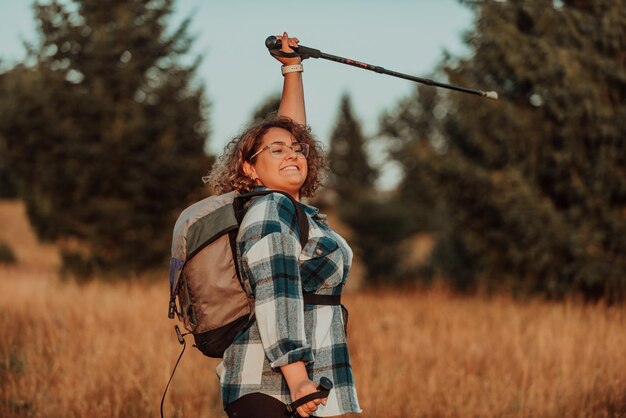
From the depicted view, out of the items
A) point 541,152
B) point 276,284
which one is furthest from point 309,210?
point 541,152

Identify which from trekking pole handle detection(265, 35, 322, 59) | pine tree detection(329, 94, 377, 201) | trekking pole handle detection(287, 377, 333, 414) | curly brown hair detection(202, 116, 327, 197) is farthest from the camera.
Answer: pine tree detection(329, 94, 377, 201)

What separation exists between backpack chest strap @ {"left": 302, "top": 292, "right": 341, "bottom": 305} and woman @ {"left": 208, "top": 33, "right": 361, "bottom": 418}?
Answer: 14 mm

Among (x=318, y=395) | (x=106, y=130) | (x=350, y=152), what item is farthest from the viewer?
(x=350, y=152)

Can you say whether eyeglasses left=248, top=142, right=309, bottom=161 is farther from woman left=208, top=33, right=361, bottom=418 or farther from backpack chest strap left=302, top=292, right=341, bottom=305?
backpack chest strap left=302, top=292, right=341, bottom=305

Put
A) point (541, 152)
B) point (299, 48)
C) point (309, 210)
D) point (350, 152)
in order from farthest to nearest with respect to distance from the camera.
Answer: point (350, 152) < point (541, 152) < point (299, 48) < point (309, 210)

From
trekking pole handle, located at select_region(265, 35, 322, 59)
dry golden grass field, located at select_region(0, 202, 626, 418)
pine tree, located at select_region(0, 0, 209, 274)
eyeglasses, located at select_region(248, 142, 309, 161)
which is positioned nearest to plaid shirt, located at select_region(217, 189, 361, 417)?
eyeglasses, located at select_region(248, 142, 309, 161)

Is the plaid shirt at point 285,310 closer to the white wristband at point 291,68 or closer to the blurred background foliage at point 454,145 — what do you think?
the white wristband at point 291,68

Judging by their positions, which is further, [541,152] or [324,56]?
Answer: [541,152]

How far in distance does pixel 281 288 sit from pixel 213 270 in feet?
0.83

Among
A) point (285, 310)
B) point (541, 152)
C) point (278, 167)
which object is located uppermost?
point (541, 152)

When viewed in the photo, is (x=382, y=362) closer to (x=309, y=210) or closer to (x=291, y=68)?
(x=291, y=68)

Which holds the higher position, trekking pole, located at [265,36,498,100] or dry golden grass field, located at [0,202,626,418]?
trekking pole, located at [265,36,498,100]

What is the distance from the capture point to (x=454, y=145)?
40.1ft

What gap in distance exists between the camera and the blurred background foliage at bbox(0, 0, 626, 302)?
10.3m
